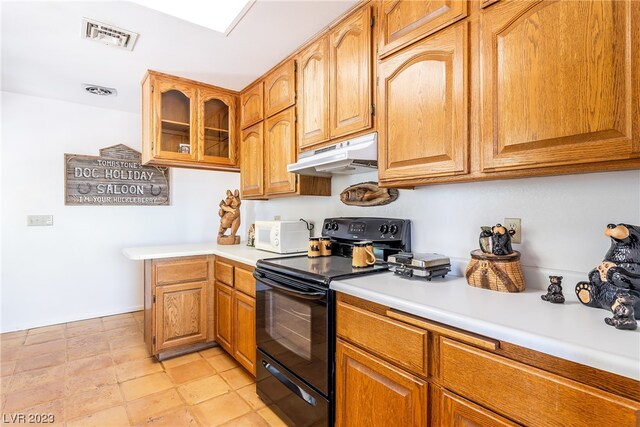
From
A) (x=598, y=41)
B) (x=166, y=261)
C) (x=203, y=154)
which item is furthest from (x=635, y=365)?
(x=203, y=154)

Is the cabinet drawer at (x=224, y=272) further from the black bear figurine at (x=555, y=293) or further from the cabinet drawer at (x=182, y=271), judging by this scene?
the black bear figurine at (x=555, y=293)

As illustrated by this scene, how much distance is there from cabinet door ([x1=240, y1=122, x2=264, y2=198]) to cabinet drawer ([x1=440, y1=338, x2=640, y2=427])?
2.01 m

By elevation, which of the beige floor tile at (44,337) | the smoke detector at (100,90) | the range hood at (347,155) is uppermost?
the smoke detector at (100,90)

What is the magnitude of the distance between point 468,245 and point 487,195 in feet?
0.85

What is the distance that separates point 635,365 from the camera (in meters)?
0.66

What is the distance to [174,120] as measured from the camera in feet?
8.79

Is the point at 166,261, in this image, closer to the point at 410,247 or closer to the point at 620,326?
the point at 410,247

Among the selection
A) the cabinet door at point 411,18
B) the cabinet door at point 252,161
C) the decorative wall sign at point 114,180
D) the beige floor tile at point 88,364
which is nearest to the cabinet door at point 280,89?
the cabinet door at point 252,161

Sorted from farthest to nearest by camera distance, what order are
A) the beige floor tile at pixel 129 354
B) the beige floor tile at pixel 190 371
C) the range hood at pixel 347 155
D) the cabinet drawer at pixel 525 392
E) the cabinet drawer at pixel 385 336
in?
the beige floor tile at pixel 129 354 < the beige floor tile at pixel 190 371 < the range hood at pixel 347 155 < the cabinet drawer at pixel 385 336 < the cabinet drawer at pixel 525 392

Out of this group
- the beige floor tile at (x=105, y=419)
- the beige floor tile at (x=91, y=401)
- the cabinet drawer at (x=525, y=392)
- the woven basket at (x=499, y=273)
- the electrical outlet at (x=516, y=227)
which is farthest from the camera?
the beige floor tile at (x=91, y=401)

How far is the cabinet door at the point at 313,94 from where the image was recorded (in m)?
1.98

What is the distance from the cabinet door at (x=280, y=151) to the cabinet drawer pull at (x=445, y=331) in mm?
1351

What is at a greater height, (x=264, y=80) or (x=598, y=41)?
(x=264, y=80)

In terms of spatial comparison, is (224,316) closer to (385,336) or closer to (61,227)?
(385,336)
